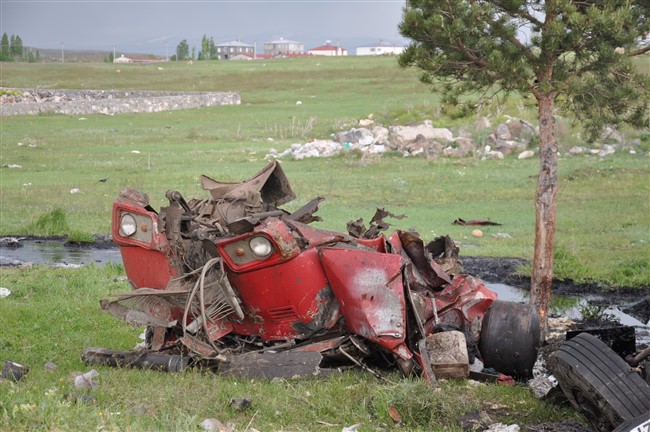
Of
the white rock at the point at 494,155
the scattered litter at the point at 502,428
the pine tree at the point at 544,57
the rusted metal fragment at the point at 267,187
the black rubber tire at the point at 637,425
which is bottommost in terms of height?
the white rock at the point at 494,155

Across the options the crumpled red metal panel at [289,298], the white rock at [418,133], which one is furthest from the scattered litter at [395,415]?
the white rock at [418,133]

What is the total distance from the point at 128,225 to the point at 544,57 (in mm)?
5575

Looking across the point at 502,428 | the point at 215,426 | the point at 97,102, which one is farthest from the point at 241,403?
the point at 97,102

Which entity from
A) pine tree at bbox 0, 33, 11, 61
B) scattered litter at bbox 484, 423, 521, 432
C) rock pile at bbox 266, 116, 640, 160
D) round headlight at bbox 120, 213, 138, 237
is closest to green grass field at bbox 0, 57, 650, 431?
scattered litter at bbox 484, 423, 521, 432

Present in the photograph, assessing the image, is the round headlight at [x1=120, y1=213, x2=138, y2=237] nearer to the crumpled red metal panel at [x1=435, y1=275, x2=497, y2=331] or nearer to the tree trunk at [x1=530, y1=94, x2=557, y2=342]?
the crumpled red metal panel at [x1=435, y1=275, x2=497, y2=331]

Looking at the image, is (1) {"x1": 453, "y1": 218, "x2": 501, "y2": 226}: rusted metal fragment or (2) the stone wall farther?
(2) the stone wall

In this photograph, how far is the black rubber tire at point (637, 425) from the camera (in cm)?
532

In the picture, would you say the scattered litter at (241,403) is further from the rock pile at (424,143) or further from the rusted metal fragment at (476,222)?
the rock pile at (424,143)

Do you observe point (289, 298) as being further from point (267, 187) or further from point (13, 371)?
point (13, 371)

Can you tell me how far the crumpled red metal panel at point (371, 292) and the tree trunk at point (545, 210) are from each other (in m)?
4.25

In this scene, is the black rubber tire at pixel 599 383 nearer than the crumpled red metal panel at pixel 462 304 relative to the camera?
Yes

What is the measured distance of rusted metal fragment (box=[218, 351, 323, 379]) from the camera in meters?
7.37

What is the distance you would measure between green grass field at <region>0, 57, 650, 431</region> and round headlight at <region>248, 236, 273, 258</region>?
39.8 inches

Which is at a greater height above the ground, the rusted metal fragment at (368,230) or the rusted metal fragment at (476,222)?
the rusted metal fragment at (368,230)
